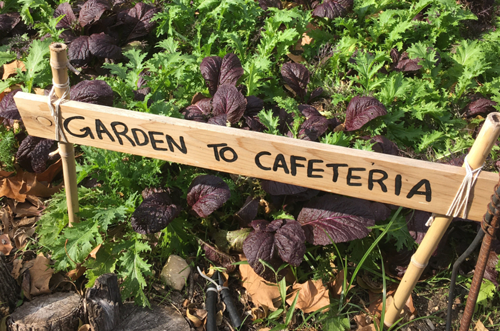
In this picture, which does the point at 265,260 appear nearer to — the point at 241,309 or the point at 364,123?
the point at 241,309

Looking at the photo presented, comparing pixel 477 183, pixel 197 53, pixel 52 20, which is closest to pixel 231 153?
pixel 477 183

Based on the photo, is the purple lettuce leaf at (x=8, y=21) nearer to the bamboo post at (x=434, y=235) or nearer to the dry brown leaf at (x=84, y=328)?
the dry brown leaf at (x=84, y=328)

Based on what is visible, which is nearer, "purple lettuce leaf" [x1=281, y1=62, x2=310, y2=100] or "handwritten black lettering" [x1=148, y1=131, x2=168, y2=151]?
"handwritten black lettering" [x1=148, y1=131, x2=168, y2=151]

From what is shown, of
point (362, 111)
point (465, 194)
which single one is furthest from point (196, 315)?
point (362, 111)

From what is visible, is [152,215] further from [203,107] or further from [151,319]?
[203,107]

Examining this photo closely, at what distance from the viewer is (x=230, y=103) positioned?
9.20 ft

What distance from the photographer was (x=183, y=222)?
2.65 m

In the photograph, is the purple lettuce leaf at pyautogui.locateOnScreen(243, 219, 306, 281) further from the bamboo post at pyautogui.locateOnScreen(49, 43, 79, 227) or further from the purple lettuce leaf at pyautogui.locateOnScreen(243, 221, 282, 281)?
the bamboo post at pyautogui.locateOnScreen(49, 43, 79, 227)

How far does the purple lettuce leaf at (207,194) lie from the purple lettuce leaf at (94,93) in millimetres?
751

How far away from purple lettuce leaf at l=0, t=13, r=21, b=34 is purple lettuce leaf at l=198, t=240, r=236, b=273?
275 centimetres

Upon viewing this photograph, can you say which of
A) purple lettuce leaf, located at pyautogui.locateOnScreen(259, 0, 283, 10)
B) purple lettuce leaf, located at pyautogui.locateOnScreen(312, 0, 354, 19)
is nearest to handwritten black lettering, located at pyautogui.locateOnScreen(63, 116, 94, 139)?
purple lettuce leaf, located at pyautogui.locateOnScreen(259, 0, 283, 10)

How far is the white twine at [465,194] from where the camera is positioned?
1715mm

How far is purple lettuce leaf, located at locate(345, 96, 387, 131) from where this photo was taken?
2.88 m

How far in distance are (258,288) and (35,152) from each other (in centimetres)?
168
